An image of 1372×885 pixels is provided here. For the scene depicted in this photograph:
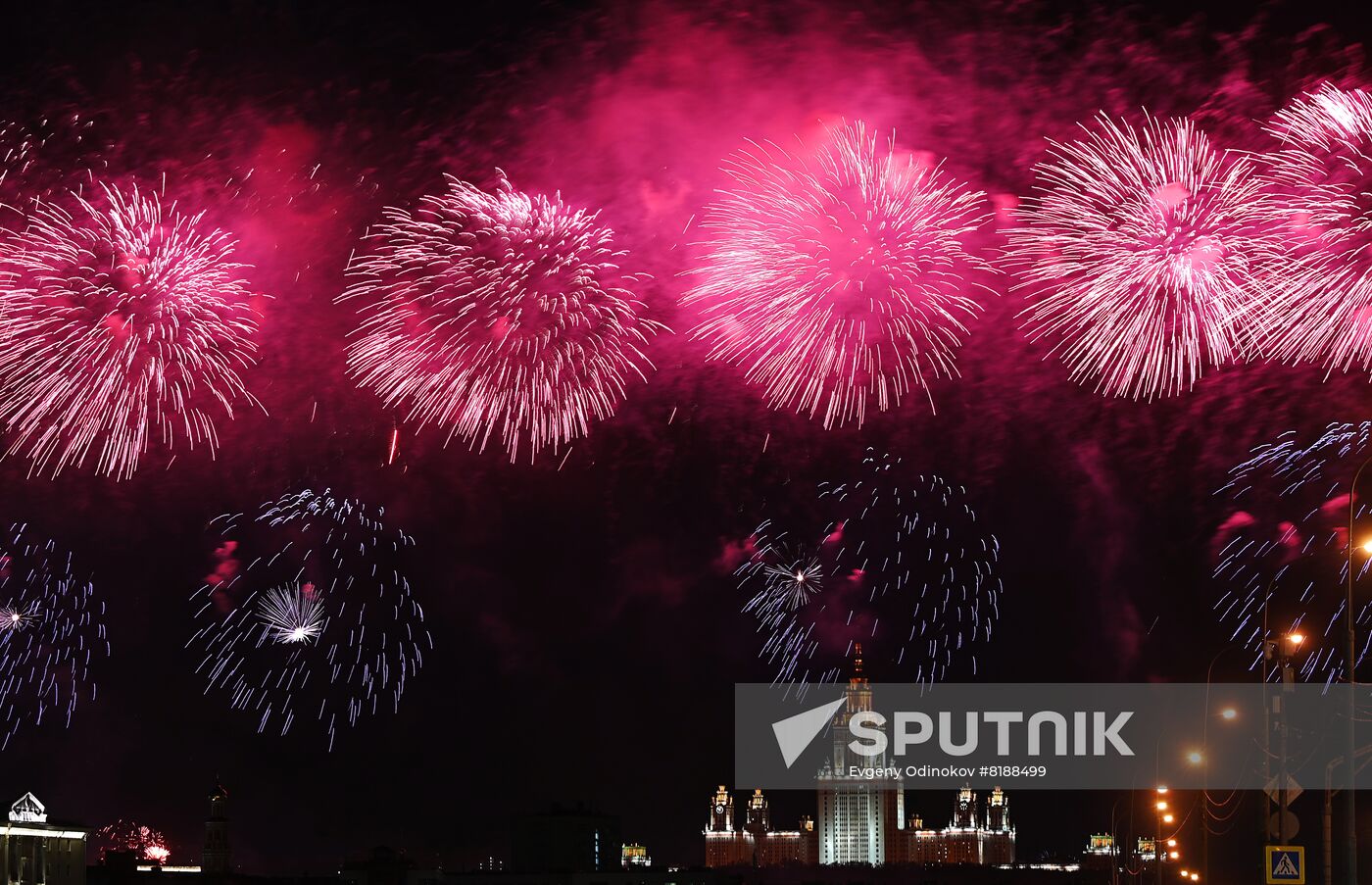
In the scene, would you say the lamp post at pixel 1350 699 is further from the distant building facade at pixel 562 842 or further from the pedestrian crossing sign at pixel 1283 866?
the distant building facade at pixel 562 842

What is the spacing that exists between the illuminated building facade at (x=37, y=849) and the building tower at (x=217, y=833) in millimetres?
43361

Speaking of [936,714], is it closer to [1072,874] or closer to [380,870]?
[1072,874]

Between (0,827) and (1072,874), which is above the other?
(0,827)

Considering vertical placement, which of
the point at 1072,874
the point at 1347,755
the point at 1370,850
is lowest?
the point at 1072,874

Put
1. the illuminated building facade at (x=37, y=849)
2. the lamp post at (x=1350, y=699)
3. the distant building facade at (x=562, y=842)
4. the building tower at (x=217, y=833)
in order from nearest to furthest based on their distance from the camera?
the lamp post at (x=1350, y=699) < the illuminated building facade at (x=37, y=849) < the building tower at (x=217, y=833) < the distant building facade at (x=562, y=842)

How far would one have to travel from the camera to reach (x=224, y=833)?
120688 millimetres

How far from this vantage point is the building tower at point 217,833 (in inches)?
4707

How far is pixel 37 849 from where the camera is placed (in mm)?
70062

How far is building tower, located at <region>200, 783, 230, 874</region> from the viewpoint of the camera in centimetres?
11956

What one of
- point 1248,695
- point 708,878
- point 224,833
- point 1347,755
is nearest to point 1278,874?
point 1347,755

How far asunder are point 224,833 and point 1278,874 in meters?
106

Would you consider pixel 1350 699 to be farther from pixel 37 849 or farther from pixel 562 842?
pixel 562 842

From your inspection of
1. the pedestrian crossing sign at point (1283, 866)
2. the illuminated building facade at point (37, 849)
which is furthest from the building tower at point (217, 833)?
the pedestrian crossing sign at point (1283, 866)

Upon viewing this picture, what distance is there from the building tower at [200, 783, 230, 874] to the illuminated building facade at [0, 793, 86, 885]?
4336cm
